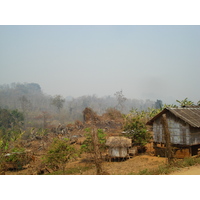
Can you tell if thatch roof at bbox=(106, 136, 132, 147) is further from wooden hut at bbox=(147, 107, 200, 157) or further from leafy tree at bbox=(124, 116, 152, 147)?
wooden hut at bbox=(147, 107, 200, 157)

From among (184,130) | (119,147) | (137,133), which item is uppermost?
(184,130)

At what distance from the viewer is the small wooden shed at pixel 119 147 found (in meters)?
14.5

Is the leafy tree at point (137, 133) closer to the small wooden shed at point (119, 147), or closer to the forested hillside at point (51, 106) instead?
the small wooden shed at point (119, 147)

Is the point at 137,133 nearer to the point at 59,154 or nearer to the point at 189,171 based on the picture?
the point at 59,154

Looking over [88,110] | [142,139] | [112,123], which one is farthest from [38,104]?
[142,139]

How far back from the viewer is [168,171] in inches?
318

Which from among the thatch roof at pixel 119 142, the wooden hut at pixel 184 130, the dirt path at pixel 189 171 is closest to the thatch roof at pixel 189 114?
the wooden hut at pixel 184 130

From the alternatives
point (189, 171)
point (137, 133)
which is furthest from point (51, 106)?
point (189, 171)

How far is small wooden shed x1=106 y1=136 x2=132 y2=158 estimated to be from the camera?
Result: 14500 mm

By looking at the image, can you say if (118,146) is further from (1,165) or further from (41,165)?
(1,165)

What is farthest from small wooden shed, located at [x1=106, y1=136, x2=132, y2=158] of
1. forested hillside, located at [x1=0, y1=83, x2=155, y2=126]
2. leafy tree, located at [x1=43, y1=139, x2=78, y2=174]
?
forested hillside, located at [x1=0, y1=83, x2=155, y2=126]

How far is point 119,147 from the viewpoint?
14.6 m

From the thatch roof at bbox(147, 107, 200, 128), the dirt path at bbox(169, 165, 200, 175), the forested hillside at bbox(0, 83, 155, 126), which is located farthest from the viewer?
the forested hillside at bbox(0, 83, 155, 126)

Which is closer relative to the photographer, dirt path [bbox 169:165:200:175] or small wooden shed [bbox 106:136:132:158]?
dirt path [bbox 169:165:200:175]
